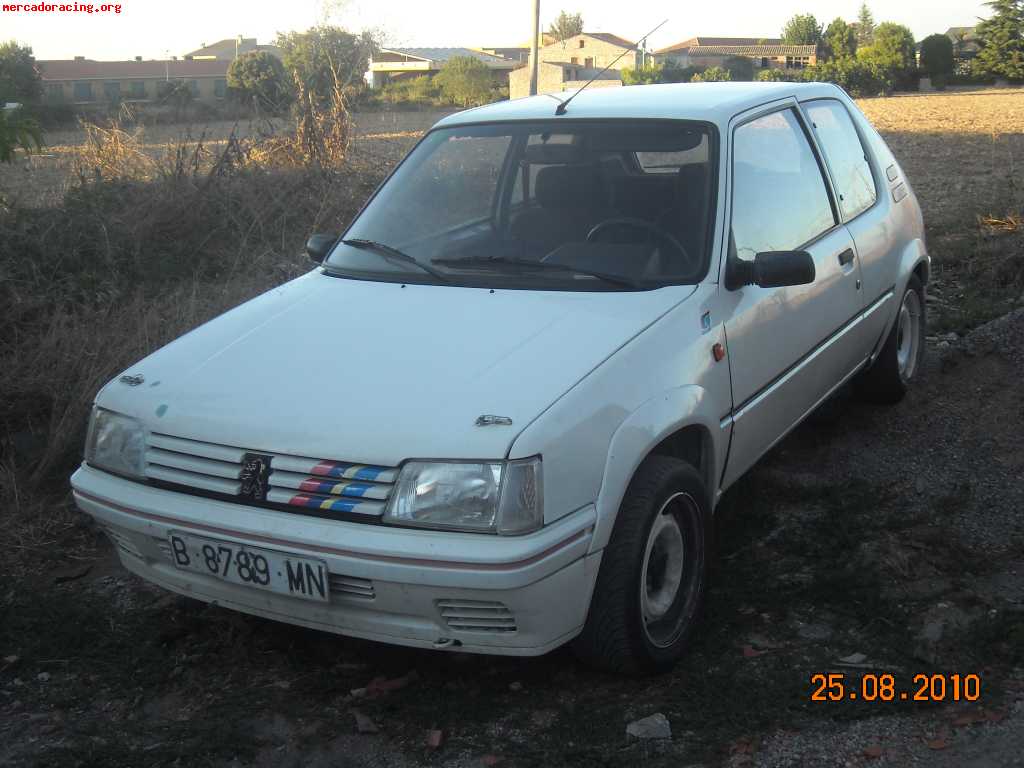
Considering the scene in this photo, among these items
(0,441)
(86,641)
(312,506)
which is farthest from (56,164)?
(312,506)

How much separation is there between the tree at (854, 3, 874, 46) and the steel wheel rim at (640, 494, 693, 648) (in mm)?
69700

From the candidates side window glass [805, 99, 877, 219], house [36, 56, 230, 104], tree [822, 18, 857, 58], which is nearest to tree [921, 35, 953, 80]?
tree [822, 18, 857, 58]

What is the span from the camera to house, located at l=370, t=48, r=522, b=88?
68312 mm

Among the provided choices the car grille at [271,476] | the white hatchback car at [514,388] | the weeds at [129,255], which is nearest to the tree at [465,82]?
the weeds at [129,255]

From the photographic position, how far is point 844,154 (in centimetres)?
491

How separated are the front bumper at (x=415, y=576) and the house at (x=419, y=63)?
202 feet

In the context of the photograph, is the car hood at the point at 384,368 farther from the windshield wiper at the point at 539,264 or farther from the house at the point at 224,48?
the house at the point at 224,48

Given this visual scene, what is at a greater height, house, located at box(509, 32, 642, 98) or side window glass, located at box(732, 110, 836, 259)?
house, located at box(509, 32, 642, 98)

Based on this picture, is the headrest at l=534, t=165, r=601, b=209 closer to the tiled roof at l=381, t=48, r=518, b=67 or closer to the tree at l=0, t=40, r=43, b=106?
the tree at l=0, t=40, r=43, b=106

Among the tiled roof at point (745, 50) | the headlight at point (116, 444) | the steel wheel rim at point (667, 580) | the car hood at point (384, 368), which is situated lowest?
the steel wheel rim at point (667, 580)

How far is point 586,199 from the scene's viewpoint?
3.91m

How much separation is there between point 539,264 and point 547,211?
0.34 metres

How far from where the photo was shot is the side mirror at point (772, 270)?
11.6 ft

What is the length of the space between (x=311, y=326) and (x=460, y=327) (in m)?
0.55
